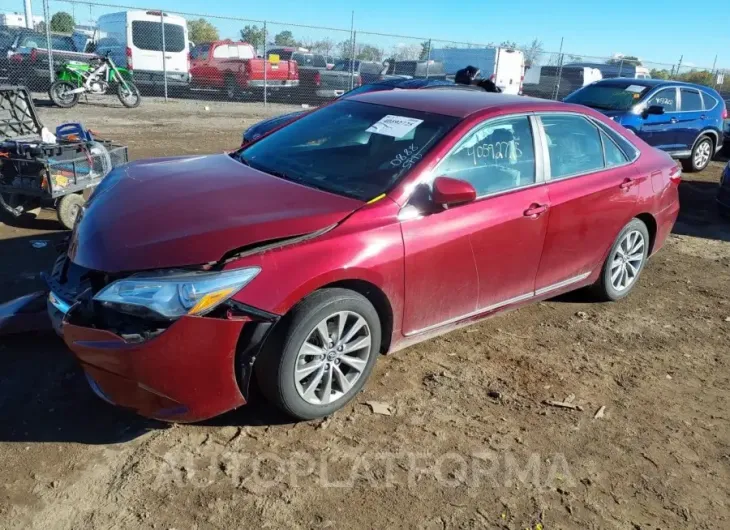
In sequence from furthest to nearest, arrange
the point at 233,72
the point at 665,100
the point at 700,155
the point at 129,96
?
1. the point at 233,72
2. the point at 129,96
3. the point at 700,155
4. the point at 665,100

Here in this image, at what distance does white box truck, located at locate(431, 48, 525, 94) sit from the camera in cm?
2275

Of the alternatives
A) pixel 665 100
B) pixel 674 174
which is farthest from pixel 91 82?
pixel 674 174

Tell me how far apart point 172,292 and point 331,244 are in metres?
0.78

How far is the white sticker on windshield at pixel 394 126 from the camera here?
3889mm

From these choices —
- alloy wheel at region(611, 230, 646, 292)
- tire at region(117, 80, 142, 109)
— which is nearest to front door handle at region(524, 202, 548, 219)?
alloy wheel at region(611, 230, 646, 292)

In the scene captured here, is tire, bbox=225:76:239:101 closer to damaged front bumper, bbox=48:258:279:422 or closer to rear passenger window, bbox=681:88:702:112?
rear passenger window, bbox=681:88:702:112

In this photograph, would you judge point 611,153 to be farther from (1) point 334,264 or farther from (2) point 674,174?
(1) point 334,264

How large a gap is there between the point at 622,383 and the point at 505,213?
1.30 m

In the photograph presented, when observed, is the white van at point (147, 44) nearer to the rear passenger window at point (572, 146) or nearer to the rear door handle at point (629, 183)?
the rear passenger window at point (572, 146)

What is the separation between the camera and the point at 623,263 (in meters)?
5.06

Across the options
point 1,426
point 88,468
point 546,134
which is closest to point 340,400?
point 88,468

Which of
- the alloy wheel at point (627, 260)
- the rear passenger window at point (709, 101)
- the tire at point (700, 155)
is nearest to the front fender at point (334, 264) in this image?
the alloy wheel at point (627, 260)

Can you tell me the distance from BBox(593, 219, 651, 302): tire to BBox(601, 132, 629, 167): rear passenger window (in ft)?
1.58

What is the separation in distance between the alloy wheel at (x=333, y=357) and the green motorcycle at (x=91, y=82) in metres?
14.2
